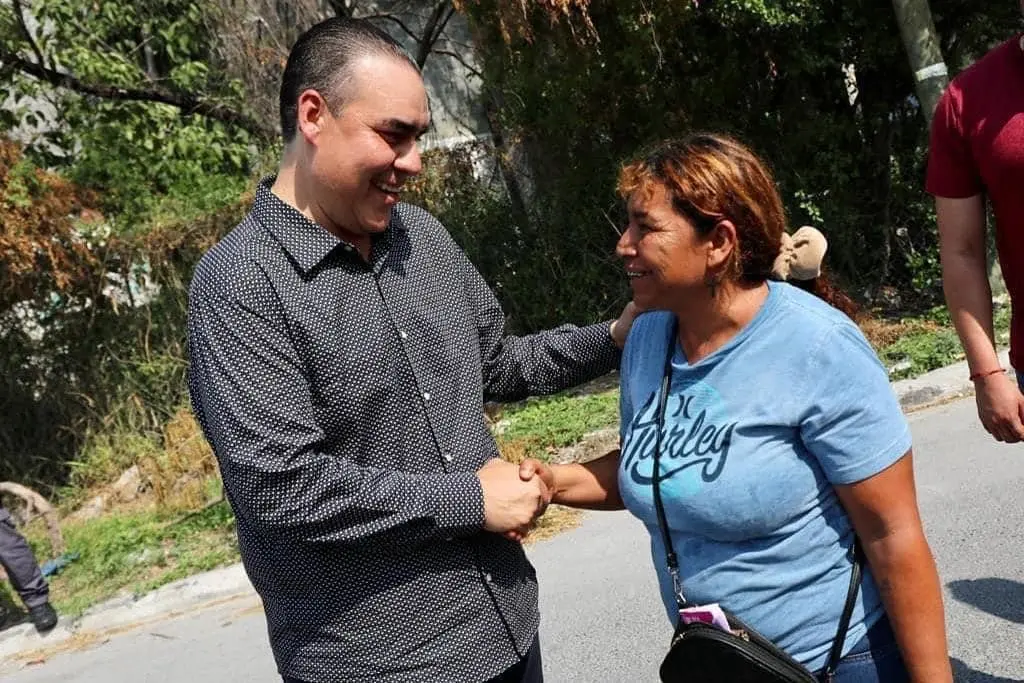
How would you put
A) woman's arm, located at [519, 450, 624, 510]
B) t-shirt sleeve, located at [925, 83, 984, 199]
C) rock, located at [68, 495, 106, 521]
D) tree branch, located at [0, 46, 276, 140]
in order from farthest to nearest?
tree branch, located at [0, 46, 276, 140]
rock, located at [68, 495, 106, 521]
t-shirt sleeve, located at [925, 83, 984, 199]
woman's arm, located at [519, 450, 624, 510]

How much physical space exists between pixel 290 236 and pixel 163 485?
6.78 meters

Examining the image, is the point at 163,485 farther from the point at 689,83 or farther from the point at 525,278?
the point at 689,83

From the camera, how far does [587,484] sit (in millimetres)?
2383

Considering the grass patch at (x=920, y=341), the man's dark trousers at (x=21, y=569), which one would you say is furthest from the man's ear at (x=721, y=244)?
the grass patch at (x=920, y=341)

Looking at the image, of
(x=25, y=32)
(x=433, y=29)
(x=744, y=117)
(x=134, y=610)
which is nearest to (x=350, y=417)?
(x=134, y=610)

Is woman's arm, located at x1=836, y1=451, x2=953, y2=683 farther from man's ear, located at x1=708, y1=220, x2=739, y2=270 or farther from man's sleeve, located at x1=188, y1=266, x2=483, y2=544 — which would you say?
man's sleeve, located at x1=188, y1=266, x2=483, y2=544

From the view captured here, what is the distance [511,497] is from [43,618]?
491cm

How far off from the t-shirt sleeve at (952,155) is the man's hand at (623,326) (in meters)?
0.99

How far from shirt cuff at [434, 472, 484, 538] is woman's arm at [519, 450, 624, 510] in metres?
0.32

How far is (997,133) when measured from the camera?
2.51m

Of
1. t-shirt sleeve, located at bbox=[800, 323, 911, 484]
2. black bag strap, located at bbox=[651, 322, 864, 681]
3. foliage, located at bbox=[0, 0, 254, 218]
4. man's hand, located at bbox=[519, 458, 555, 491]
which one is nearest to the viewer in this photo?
t-shirt sleeve, located at bbox=[800, 323, 911, 484]

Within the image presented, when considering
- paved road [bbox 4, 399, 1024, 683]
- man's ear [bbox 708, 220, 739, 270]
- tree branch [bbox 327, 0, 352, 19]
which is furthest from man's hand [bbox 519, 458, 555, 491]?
tree branch [bbox 327, 0, 352, 19]

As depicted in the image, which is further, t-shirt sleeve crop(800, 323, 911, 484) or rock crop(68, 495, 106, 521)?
rock crop(68, 495, 106, 521)

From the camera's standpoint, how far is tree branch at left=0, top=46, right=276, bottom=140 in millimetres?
10281
